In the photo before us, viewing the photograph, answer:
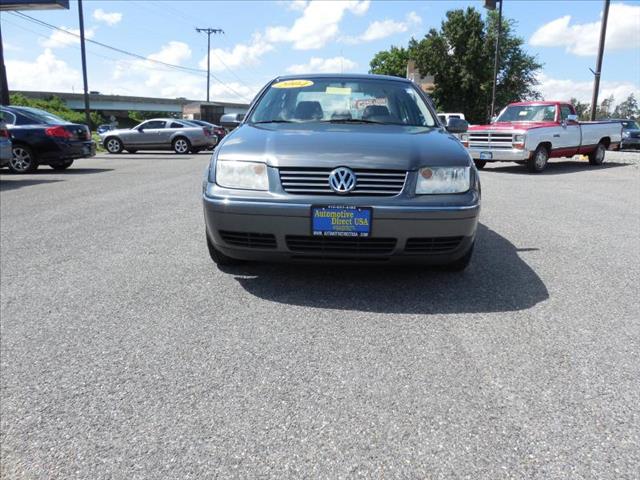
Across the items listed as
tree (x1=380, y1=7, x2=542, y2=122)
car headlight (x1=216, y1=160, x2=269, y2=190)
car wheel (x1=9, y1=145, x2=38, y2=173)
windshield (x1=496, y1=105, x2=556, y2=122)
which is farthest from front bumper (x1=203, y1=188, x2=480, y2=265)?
tree (x1=380, y1=7, x2=542, y2=122)

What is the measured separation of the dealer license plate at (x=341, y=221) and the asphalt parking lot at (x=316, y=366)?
1.50ft

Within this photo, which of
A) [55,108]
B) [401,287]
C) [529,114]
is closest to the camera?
[401,287]

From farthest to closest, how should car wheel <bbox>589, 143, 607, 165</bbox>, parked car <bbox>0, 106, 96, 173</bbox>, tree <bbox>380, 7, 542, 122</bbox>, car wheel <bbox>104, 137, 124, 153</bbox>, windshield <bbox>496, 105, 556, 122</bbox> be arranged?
tree <bbox>380, 7, 542, 122</bbox>
car wheel <bbox>104, 137, 124, 153</bbox>
car wheel <bbox>589, 143, 607, 165</bbox>
windshield <bbox>496, 105, 556, 122</bbox>
parked car <bbox>0, 106, 96, 173</bbox>

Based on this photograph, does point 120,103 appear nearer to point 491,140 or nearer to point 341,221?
point 491,140

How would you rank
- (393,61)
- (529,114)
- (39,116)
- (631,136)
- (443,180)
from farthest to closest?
(393,61) → (631,136) → (529,114) → (39,116) → (443,180)

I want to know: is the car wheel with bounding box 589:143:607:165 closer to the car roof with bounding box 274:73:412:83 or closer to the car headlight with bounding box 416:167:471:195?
the car roof with bounding box 274:73:412:83

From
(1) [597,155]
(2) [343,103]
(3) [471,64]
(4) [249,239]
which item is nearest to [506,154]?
(1) [597,155]

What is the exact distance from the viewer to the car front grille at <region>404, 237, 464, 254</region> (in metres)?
3.31

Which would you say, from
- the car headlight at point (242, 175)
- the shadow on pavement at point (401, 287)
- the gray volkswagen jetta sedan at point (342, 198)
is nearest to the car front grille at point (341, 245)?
the gray volkswagen jetta sedan at point (342, 198)

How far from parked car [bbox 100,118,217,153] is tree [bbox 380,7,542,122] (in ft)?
120

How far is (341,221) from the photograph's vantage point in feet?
10.5

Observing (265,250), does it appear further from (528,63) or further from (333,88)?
(528,63)

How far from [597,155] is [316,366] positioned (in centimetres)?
1534

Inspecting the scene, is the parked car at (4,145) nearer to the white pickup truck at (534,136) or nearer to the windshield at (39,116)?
the windshield at (39,116)
